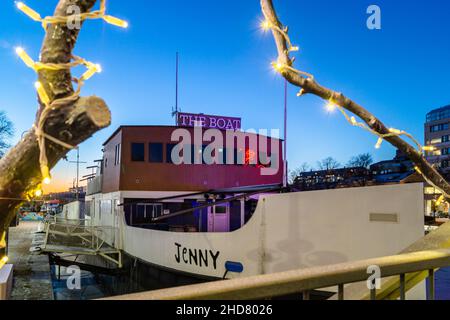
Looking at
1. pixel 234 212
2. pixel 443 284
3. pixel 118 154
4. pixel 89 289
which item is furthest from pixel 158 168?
pixel 443 284

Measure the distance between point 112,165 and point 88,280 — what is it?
21.6 feet

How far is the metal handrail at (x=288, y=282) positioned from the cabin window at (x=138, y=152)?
13175mm

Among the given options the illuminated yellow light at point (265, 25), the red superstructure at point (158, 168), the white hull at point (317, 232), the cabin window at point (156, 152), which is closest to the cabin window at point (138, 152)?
the red superstructure at point (158, 168)

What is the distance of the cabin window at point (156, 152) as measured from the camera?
14.7 m

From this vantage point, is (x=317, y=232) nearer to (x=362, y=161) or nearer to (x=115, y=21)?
(x=115, y=21)

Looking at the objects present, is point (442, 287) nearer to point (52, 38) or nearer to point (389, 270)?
point (389, 270)

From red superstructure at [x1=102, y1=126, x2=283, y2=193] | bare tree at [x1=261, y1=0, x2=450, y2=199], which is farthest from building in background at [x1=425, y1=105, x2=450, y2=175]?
bare tree at [x1=261, y1=0, x2=450, y2=199]

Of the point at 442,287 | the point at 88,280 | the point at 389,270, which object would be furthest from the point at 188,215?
the point at 389,270

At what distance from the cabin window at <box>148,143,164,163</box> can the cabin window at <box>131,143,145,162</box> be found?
32 cm

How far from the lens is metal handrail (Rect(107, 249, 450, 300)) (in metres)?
1.67

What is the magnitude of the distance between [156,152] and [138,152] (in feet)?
2.54

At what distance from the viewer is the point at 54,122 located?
1.65 meters
